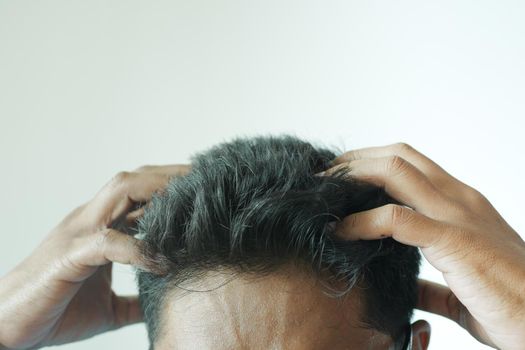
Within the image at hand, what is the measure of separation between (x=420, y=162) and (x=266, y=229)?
0.86 ft

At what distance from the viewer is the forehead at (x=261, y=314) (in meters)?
0.69

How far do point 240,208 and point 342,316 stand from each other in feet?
0.68

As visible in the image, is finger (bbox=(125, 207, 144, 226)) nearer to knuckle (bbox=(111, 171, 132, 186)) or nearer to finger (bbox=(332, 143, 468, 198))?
knuckle (bbox=(111, 171, 132, 186))

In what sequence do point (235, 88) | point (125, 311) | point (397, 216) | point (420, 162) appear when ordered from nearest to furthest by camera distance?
point (397, 216) < point (420, 162) < point (125, 311) < point (235, 88)

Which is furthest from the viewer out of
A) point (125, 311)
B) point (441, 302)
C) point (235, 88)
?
point (235, 88)

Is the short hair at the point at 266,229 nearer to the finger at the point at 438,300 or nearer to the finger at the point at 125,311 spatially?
the finger at the point at 438,300

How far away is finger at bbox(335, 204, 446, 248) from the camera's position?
674 mm

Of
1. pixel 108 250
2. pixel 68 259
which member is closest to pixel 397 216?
pixel 108 250

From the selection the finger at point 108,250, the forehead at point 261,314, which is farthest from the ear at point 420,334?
the finger at point 108,250

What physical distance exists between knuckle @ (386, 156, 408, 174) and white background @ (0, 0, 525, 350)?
71 cm

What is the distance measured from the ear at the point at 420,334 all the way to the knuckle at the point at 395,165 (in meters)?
0.29

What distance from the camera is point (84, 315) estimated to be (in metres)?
1.06

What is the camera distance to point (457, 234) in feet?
2.25

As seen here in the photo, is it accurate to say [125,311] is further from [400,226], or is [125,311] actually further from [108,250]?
[400,226]
